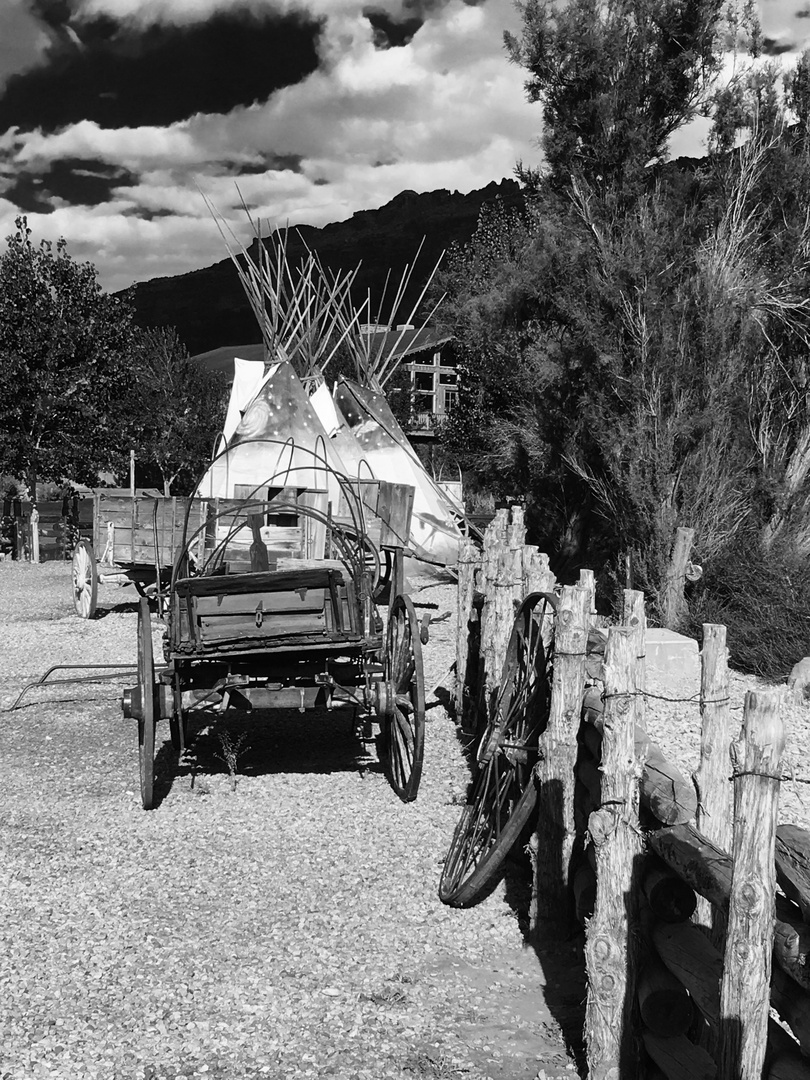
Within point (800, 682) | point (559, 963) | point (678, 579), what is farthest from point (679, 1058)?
point (678, 579)

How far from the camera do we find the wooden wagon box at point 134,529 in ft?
39.2

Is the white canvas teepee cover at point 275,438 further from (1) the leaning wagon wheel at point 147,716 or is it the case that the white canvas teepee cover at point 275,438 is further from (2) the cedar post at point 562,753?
(2) the cedar post at point 562,753

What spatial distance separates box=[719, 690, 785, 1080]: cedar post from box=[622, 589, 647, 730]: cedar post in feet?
3.15

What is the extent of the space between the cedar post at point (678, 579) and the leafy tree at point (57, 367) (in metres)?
15.0

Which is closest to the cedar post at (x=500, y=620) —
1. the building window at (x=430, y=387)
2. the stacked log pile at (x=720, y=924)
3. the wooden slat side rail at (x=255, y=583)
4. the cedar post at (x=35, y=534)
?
the wooden slat side rail at (x=255, y=583)

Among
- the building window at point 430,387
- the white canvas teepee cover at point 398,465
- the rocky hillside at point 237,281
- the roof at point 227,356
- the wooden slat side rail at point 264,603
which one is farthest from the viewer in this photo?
the rocky hillside at point 237,281

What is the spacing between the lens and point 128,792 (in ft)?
20.6

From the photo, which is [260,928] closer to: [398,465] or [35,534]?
[398,465]

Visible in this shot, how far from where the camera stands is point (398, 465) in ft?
59.9

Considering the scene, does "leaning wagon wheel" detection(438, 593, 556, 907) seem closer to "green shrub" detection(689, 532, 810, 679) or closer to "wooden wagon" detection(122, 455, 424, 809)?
"wooden wagon" detection(122, 455, 424, 809)

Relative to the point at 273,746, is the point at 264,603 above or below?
above

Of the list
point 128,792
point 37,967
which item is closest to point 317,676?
point 128,792

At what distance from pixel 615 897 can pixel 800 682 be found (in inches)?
228

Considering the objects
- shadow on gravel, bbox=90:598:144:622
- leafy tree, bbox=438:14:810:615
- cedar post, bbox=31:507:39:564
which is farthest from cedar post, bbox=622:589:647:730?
cedar post, bbox=31:507:39:564
